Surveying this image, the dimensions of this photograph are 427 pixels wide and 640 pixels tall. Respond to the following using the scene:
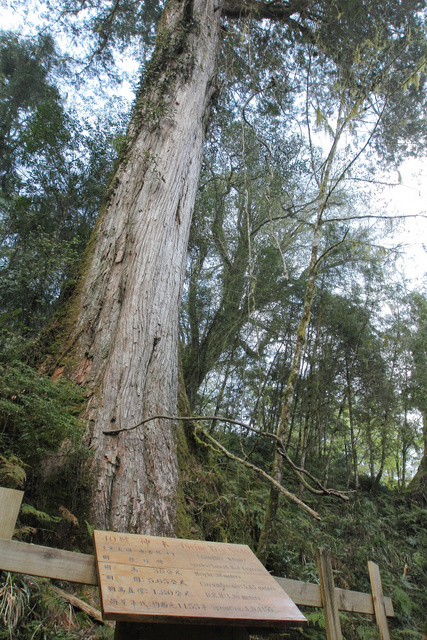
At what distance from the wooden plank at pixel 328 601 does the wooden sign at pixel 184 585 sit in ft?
2.32

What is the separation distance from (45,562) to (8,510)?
26 cm

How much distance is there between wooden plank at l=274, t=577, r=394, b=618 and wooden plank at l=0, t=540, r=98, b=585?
38.3 inches

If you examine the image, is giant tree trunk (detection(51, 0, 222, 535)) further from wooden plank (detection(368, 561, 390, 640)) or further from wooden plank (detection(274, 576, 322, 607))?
wooden plank (detection(368, 561, 390, 640))

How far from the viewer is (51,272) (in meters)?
6.56

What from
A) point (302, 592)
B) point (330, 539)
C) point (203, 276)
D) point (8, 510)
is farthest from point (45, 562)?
point (203, 276)

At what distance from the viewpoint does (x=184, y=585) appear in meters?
1.64

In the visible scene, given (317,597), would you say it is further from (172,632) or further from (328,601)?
(172,632)

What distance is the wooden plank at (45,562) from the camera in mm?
1641

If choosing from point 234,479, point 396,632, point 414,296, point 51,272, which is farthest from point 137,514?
point 414,296

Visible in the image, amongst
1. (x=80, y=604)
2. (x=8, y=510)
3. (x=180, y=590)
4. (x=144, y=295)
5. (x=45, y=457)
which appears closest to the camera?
(x=180, y=590)

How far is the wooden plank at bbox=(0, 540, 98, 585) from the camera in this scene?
164 centimetres

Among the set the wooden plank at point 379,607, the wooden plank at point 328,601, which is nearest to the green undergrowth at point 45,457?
the wooden plank at point 328,601

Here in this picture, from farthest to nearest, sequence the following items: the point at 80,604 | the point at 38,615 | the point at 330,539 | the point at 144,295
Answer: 1. the point at 330,539
2. the point at 144,295
3. the point at 80,604
4. the point at 38,615

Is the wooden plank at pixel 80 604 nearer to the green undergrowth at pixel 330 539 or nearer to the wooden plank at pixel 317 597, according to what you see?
the wooden plank at pixel 317 597
